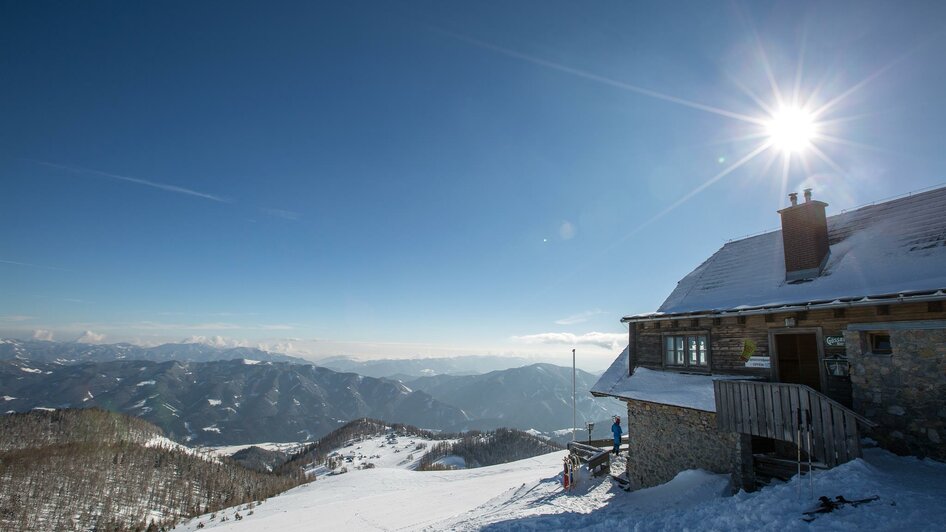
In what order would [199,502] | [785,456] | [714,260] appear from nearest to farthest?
[785,456], [714,260], [199,502]

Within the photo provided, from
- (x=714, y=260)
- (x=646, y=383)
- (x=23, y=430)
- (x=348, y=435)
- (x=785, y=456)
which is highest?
(x=714, y=260)

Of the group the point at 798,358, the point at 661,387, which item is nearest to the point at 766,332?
the point at 798,358

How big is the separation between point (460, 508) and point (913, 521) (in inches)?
836

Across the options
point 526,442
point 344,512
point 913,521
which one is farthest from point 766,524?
point 526,442

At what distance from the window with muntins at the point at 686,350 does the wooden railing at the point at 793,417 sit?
2779 mm

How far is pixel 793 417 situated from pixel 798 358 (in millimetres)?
6493

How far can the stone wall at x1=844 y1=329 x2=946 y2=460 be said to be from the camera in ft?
32.0

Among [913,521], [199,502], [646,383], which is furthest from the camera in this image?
[199,502]

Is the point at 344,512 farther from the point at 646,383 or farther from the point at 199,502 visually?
the point at 199,502

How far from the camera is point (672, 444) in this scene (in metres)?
14.8

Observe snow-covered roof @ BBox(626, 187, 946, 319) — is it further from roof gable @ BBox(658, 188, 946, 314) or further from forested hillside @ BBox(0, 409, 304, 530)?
forested hillside @ BBox(0, 409, 304, 530)

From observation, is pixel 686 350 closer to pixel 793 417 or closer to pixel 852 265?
pixel 793 417

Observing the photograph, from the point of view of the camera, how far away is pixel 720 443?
13.1 m

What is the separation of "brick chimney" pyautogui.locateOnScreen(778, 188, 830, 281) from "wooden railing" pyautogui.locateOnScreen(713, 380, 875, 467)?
511cm
